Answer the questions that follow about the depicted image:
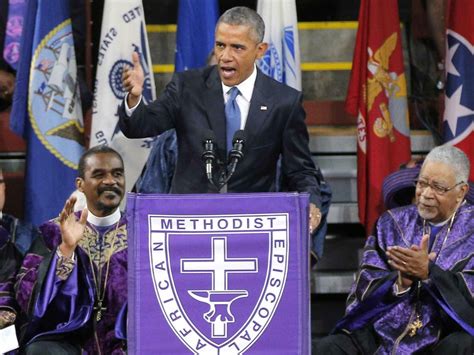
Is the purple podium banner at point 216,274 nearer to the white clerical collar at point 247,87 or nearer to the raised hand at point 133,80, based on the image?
the raised hand at point 133,80

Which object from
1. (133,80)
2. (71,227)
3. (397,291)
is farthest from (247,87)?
(397,291)

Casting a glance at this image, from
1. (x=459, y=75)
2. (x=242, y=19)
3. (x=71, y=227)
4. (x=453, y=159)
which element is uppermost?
(x=459, y=75)

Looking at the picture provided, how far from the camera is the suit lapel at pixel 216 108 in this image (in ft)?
15.2

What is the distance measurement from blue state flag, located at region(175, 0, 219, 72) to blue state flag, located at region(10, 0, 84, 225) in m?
0.64

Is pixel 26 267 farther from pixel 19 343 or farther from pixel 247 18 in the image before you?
pixel 247 18

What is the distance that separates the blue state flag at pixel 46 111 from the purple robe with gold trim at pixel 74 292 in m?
1.27

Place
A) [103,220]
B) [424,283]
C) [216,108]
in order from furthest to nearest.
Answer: [103,220], [424,283], [216,108]

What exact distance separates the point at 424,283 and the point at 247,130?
0.96 m

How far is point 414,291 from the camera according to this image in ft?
16.1

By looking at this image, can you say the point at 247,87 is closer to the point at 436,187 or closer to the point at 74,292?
the point at 436,187

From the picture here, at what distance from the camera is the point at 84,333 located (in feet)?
16.4

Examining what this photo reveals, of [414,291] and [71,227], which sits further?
[414,291]

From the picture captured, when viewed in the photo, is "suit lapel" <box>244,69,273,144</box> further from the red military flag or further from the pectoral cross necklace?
the red military flag

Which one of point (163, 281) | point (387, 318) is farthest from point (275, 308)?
point (387, 318)
